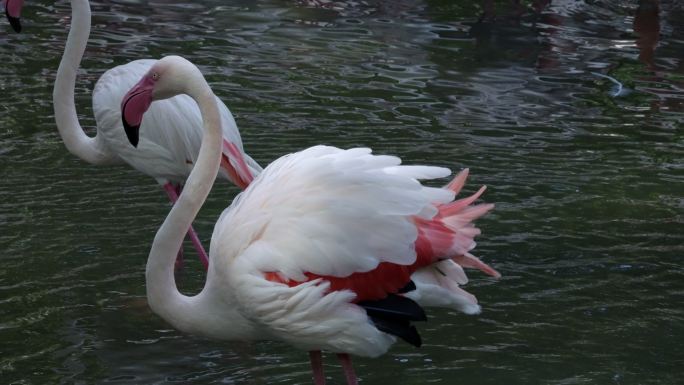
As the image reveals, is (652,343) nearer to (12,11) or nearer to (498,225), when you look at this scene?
(498,225)

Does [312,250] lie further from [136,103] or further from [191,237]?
[191,237]

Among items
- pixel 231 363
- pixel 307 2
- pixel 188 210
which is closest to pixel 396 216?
pixel 188 210

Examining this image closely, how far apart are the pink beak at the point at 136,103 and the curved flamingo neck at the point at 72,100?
1.69 metres

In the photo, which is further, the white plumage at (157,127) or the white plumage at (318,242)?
the white plumage at (157,127)

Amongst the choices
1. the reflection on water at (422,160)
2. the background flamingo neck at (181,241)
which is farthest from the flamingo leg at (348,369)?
the background flamingo neck at (181,241)

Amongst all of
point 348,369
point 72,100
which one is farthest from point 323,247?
point 72,100

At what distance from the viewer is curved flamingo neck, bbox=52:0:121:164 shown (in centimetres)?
604

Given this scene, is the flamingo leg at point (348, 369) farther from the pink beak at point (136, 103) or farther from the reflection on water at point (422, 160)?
the pink beak at point (136, 103)

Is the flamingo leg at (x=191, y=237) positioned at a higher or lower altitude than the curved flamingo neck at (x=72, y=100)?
lower

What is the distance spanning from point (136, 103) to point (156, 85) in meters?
0.10

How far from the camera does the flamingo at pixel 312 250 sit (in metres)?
4.15

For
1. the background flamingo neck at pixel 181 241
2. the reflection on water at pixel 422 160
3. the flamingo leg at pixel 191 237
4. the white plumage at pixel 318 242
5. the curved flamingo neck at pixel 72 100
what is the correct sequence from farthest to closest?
the curved flamingo neck at pixel 72 100, the flamingo leg at pixel 191 237, the reflection on water at pixel 422 160, the background flamingo neck at pixel 181 241, the white plumage at pixel 318 242

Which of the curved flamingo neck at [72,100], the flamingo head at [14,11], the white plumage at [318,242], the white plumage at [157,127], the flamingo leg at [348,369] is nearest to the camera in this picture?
the white plumage at [318,242]

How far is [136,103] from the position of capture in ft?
14.3
